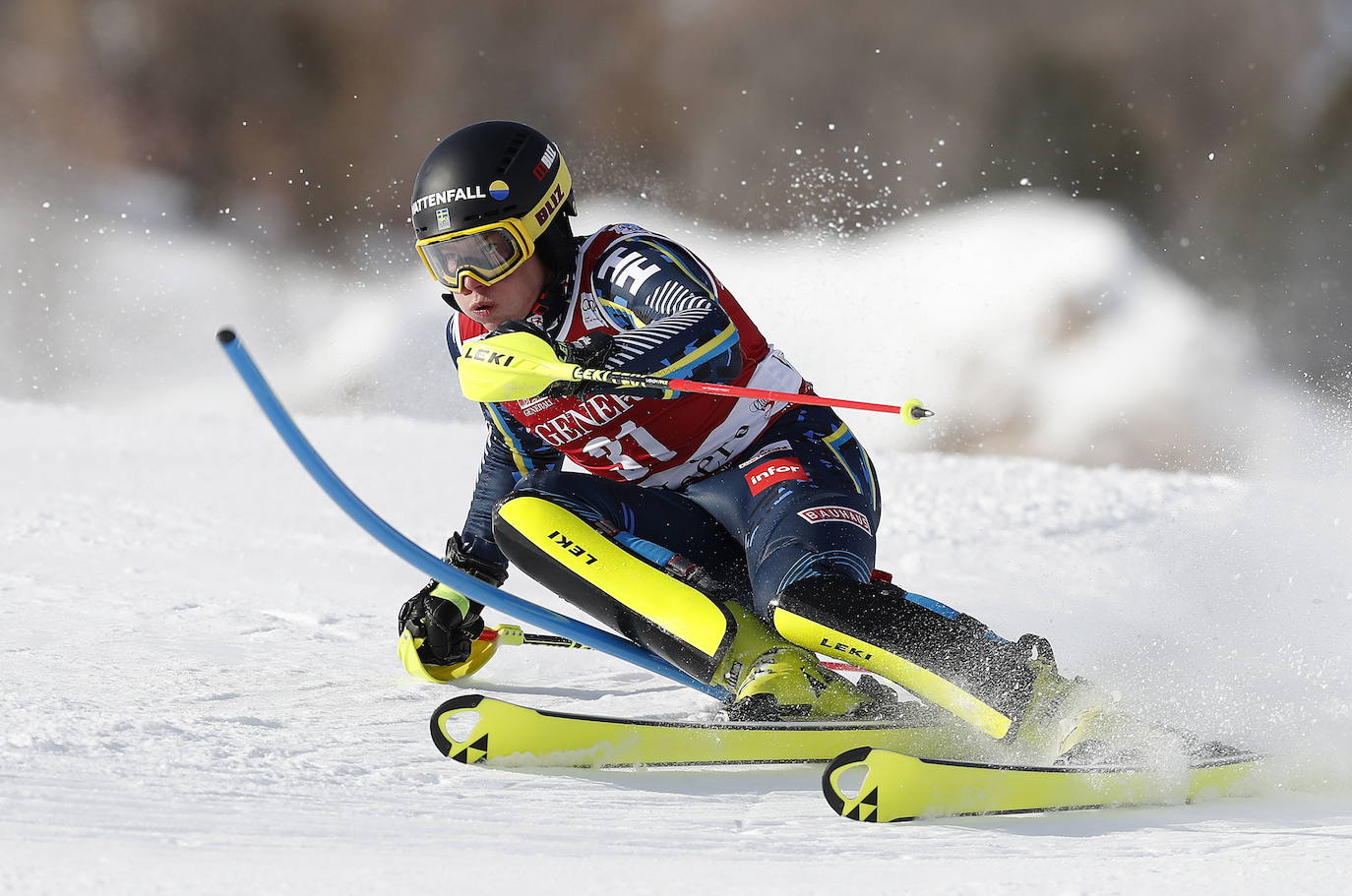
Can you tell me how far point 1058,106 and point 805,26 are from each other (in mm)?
2284

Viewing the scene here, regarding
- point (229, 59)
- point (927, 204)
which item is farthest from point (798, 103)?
point (229, 59)

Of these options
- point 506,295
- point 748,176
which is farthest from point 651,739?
point 748,176

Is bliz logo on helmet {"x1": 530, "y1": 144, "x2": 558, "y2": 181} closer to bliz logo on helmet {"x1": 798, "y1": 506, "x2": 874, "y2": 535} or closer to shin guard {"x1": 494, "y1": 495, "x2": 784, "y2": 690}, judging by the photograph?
shin guard {"x1": 494, "y1": 495, "x2": 784, "y2": 690}

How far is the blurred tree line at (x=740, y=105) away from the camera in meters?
10.6

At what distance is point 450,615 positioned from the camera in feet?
9.96

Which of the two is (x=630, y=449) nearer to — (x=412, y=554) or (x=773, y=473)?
(x=773, y=473)

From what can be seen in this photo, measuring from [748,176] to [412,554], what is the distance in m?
9.45

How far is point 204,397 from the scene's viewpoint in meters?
10.4

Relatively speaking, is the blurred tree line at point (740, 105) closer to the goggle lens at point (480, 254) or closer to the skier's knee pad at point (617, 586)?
the goggle lens at point (480, 254)

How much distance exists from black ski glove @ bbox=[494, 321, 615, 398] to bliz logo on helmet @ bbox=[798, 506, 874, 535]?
510 mm

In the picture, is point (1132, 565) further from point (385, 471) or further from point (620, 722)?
point (385, 471)

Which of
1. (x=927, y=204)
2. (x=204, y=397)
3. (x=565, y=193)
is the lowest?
(x=565, y=193)

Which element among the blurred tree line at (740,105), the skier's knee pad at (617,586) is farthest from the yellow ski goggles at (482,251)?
the blurred tree line at (740,105)

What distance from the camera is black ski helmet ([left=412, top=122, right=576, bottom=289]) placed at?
8.88ft
